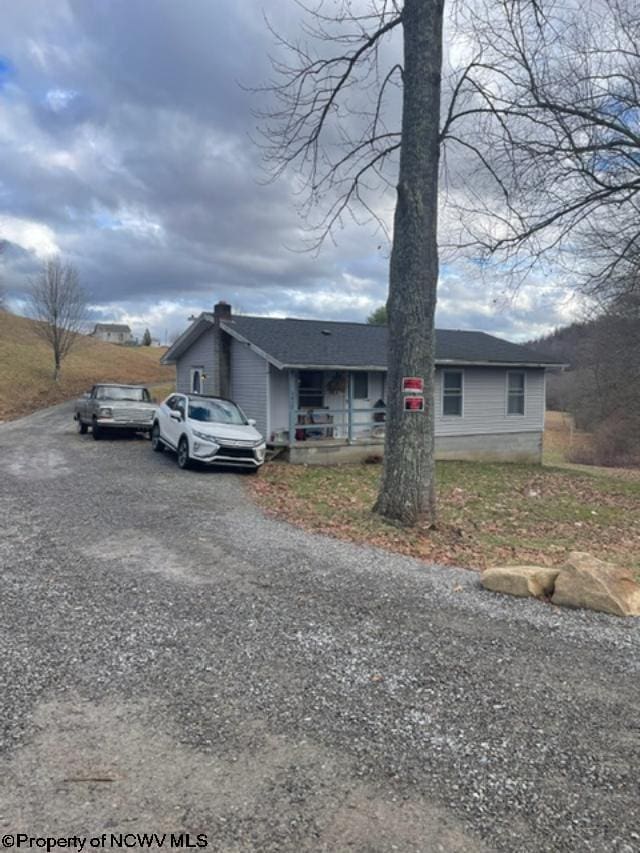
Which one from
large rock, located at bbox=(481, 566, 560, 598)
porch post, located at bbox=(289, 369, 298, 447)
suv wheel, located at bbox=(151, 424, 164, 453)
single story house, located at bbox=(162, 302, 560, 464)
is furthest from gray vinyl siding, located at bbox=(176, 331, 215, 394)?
large rock, located at bbox=(481, 566, 560, 598)

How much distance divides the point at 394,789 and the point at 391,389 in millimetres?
6340

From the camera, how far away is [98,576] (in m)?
5.54

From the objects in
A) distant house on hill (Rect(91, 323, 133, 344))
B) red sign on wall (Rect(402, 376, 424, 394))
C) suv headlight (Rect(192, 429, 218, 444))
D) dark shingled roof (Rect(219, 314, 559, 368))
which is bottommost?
suv headlight (Rect(192, 429, 218, 444))

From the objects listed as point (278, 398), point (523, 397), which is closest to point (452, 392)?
Answer: point (523, 397)

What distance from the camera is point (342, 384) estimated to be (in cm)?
1805

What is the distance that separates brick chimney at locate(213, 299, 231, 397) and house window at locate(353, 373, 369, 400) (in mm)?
4035

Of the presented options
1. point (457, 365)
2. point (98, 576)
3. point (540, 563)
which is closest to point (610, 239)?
point (457, 365)

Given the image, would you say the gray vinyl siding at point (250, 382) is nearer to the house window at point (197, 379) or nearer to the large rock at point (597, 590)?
the house window at point (197, 379)

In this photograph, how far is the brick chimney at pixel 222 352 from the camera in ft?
60.4

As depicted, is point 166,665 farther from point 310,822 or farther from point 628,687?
point 628,687

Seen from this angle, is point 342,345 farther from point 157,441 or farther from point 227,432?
point 227,432

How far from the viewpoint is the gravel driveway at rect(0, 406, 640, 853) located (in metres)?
2.42

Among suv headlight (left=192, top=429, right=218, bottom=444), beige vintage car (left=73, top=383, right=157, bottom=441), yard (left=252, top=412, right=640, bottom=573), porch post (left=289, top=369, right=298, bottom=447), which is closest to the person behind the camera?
yard (left=252, top=412, right=640, bottom=573)

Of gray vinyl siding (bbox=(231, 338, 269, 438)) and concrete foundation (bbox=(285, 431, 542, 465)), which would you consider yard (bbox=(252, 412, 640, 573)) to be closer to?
concrete foundation (bbox=(285, 431, 542, 465))
